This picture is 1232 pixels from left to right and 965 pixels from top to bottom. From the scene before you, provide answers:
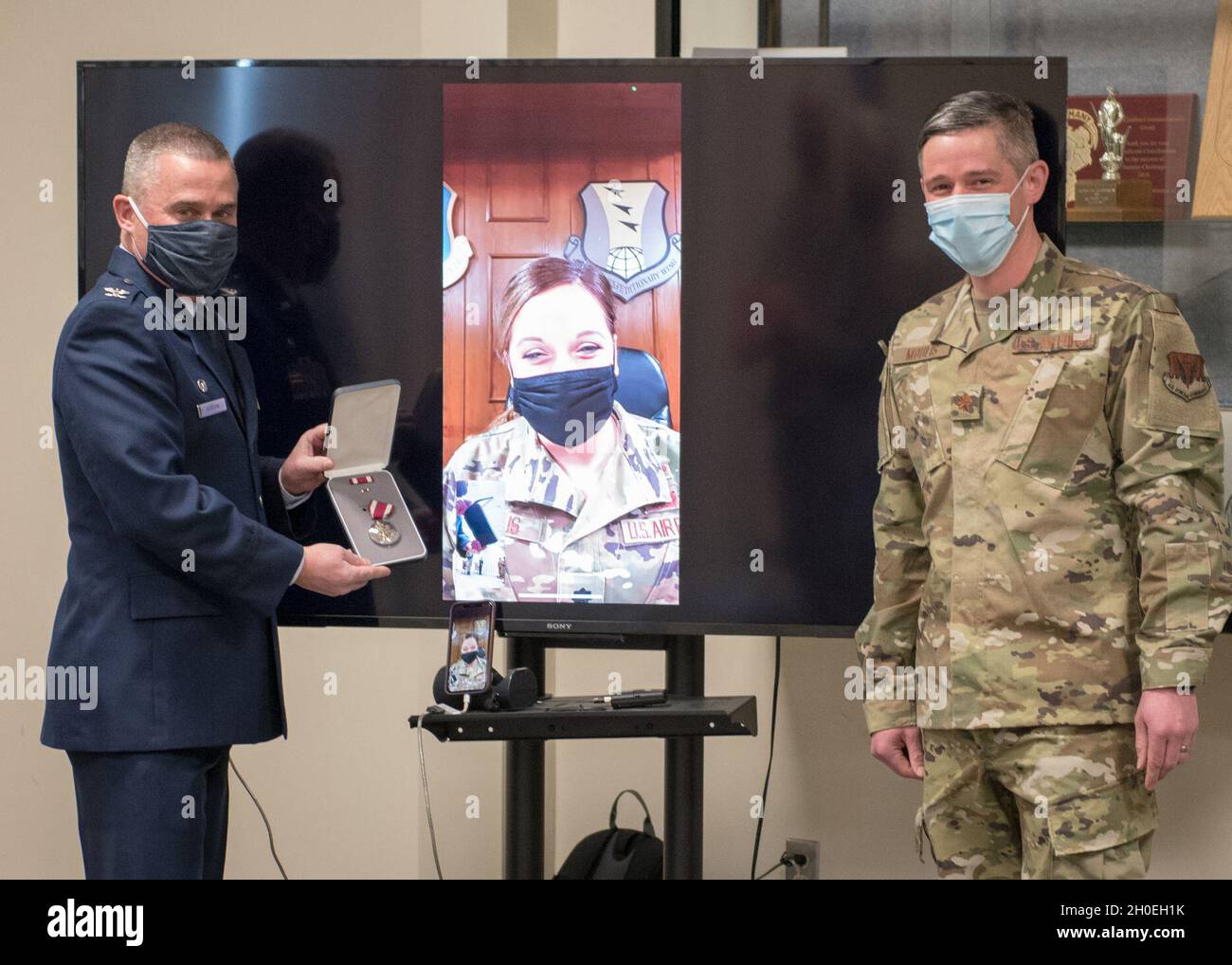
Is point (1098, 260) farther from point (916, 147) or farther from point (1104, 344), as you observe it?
point (1104, 344)

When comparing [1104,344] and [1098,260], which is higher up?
[1098,260]

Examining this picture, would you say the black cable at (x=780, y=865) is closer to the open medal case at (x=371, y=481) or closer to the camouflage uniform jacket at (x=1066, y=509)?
the camouflage uniform jacket at (x=1066, y=509)

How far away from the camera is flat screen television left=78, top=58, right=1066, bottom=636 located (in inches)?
110

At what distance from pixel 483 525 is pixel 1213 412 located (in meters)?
1.42

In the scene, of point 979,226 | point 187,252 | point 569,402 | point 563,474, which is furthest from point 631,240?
point 187,252

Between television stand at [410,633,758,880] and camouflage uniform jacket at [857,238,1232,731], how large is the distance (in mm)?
393

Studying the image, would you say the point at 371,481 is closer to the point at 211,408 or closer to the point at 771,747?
the point at 211,408

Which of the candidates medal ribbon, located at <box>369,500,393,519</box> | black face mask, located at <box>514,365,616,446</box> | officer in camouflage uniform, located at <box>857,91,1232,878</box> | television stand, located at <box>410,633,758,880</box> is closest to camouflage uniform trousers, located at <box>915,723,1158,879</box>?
officer in camouflage uniform, located at <box>857,91,1232,878</box>

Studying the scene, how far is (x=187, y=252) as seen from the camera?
260cm

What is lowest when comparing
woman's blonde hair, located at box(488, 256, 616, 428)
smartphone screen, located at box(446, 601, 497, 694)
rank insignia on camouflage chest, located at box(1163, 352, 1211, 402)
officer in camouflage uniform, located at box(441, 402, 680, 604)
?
smartphone screen, located at box(446, 601, 497, 694)

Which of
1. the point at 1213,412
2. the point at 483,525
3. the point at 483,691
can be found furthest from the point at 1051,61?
the point at 483,691

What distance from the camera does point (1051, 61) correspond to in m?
2.75

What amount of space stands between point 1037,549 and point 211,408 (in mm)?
1516

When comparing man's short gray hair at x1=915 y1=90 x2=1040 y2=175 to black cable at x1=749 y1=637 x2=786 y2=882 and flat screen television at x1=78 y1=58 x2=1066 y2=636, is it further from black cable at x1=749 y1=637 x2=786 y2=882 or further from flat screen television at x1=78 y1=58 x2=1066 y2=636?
black cable at x1=749 y1=637 x2=786 y2=882
